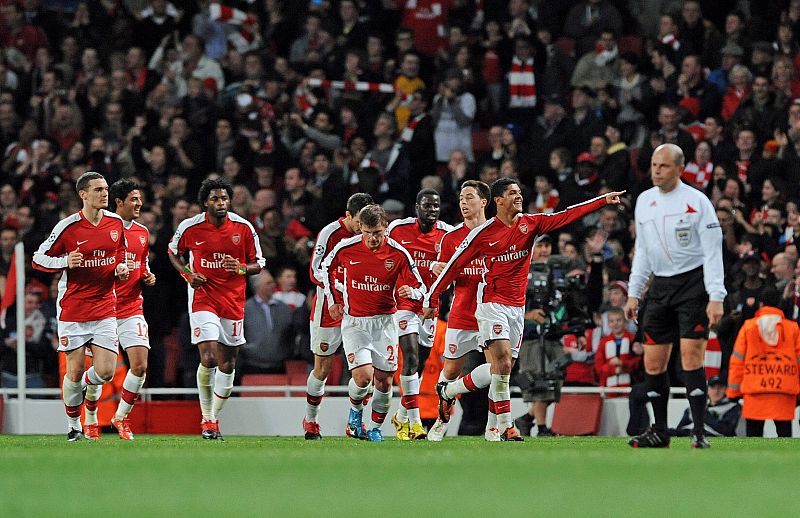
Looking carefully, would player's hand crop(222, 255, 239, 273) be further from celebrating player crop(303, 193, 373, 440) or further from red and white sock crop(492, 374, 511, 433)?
red and white sock crop(492, 374, 511, 433)

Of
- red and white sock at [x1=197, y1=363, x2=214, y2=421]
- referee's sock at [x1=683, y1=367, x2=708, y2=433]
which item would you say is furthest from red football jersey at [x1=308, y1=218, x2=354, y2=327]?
referee's sock at [x1=683, y1=367, x2=708, y2=433]

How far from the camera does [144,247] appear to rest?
15977 mm

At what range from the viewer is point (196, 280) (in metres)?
15.4

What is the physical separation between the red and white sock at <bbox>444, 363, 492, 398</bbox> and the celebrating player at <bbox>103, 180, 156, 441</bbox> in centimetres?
327

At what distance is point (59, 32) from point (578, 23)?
9.60 m

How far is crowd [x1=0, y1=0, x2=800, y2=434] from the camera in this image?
19.8m

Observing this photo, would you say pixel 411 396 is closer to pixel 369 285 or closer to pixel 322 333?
pixel 322 333

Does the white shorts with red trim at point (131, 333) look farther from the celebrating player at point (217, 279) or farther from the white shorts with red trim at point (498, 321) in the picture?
the white shorts with red trim at point (498, 321)

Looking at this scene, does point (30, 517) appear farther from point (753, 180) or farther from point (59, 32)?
point (59, 32)

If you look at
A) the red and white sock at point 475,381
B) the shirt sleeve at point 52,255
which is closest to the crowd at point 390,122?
the red and white sock at point 475,381

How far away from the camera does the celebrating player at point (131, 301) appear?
1577 centimetres

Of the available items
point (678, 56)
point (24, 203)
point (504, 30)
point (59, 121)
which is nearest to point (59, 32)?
point (59, 121)

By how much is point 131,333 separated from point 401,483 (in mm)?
8229

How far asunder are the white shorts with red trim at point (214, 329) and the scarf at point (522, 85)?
9.38 metres
